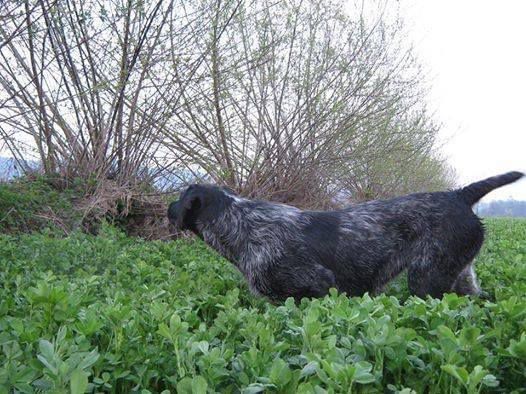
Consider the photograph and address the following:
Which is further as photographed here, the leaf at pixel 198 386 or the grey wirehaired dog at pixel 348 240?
the grey wirehaired dog at pixel 348 240

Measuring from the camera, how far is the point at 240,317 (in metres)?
2.92

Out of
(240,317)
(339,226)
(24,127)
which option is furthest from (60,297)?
(24,127)

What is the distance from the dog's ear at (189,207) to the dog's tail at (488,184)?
2.59 metres

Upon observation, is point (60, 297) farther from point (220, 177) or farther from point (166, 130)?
point (220, 177)

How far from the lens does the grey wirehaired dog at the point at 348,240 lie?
548cm

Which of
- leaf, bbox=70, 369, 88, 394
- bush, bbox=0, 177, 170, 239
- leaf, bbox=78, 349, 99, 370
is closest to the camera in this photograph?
leaf, bbox=70, 369, 88, 394

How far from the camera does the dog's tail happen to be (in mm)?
5738

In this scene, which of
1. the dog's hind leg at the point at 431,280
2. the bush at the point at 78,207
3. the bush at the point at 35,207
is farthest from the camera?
the bush at the point at 78,207

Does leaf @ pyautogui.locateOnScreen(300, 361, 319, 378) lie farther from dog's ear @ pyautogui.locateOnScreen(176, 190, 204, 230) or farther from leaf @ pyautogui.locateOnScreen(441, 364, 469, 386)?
dog's ear @ pyautogui.locateOnScreen(176, 190, 204, 230)

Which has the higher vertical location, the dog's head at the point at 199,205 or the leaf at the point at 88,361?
the dog's head at the point at 199,205

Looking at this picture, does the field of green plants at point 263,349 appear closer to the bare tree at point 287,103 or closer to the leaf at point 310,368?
the leaf at point 310,368

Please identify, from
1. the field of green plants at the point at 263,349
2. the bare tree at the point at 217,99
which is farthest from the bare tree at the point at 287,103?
the field of green plants at the point at 263,349

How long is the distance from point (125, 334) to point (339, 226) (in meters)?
3.57

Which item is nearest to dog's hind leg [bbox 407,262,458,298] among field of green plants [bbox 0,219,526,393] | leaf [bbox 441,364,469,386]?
field of green plants [bbox 0,219,526,393]
